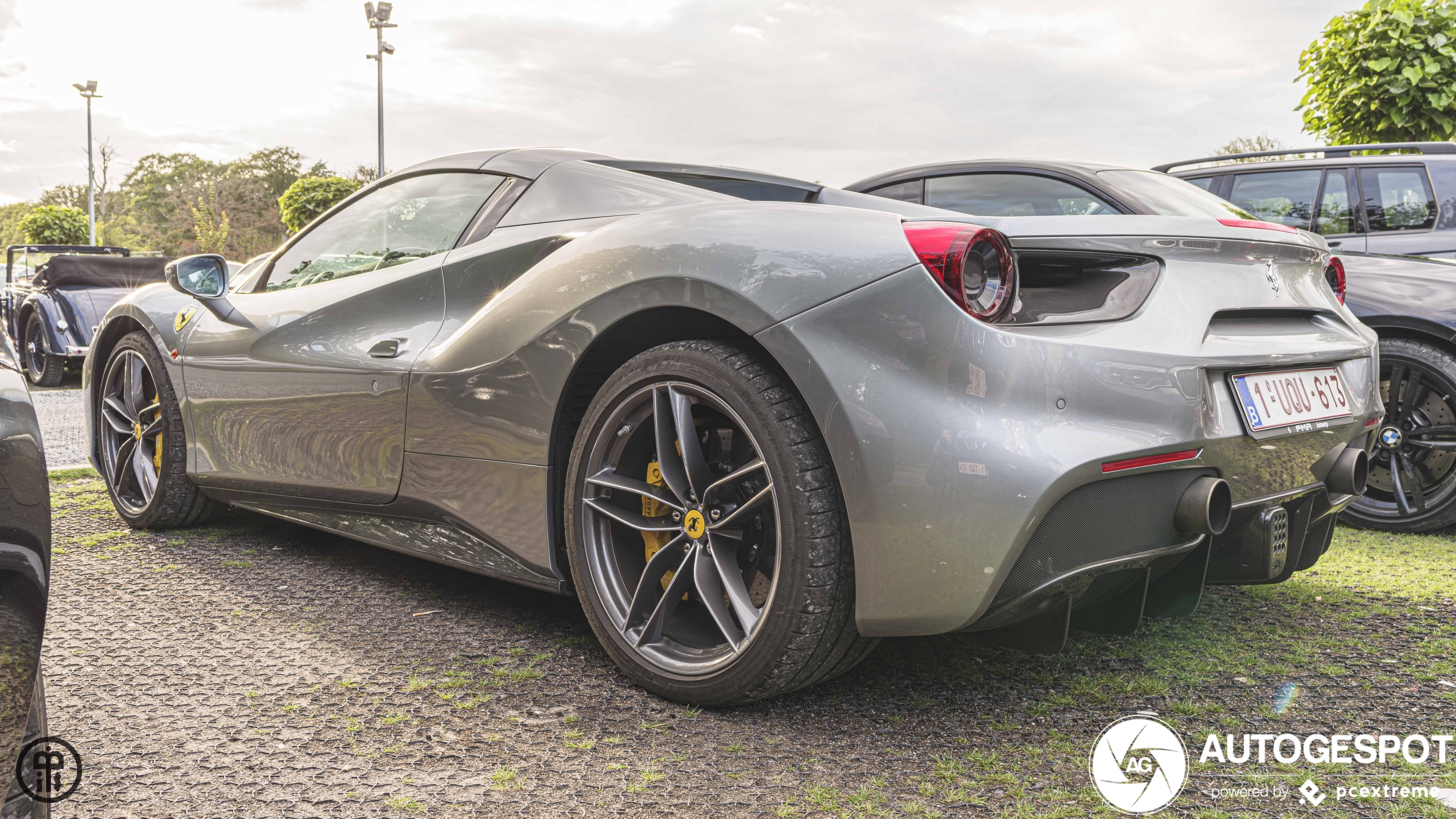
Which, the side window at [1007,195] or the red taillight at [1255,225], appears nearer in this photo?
the red taillight at [1255,225]

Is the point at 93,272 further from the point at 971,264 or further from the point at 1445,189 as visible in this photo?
the point at 1445,189

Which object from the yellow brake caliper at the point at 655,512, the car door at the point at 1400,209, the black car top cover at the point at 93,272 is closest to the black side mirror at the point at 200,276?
the yellow brake caliper at the point at 655,512

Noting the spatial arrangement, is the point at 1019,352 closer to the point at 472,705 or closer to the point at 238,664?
the point at 472,705

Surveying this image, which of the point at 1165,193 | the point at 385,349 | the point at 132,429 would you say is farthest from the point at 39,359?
the point at 1165,193

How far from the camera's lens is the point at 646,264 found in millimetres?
2262

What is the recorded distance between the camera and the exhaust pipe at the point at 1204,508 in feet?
6.40

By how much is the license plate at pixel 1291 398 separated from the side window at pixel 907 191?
127 inches

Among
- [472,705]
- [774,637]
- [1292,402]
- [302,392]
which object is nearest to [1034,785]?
[774,637]

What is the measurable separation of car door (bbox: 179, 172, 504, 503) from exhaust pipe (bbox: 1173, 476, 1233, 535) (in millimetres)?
1895

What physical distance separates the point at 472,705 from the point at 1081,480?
139 centimetres

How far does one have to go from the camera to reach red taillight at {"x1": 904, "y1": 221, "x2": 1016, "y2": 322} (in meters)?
1.91

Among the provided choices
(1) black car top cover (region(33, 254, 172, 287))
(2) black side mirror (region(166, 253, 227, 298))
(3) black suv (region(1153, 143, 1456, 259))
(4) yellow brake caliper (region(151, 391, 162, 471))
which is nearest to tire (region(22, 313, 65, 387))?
(1) black car top cover (region(33, 254, 172, 287))

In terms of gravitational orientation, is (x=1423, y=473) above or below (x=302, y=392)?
below

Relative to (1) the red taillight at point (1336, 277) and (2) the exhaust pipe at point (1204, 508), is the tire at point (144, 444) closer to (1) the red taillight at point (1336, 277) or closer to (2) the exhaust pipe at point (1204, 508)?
(2) the exhaust pipe at point (1204, 508)
